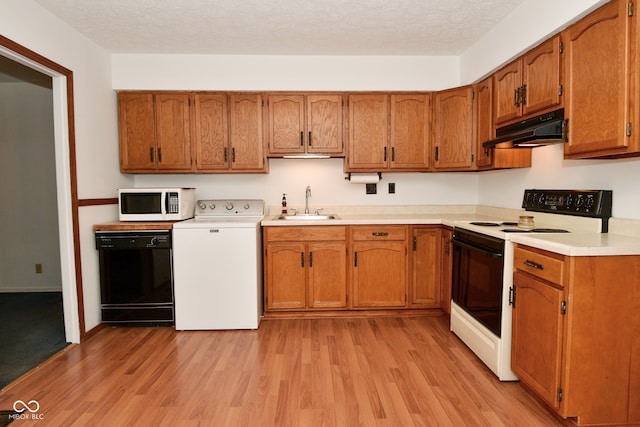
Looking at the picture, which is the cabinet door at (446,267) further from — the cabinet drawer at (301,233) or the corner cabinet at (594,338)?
the corner cabinet at (594,338)

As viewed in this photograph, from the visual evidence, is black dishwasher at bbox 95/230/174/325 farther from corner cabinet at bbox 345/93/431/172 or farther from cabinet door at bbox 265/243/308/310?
corner cabinet at bbox 345/93/431/172

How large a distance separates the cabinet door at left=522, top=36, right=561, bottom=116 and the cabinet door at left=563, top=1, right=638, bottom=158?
0.10 metres

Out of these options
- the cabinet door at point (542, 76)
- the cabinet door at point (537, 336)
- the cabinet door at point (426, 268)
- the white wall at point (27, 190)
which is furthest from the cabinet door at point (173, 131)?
the cabinet door at point (537, 336)

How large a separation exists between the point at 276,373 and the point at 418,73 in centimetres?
299

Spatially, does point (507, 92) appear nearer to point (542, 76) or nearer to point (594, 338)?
point (542, 76)

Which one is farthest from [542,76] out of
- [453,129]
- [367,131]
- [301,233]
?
[301,233]

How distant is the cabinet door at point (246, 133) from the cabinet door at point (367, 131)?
886 millimetres

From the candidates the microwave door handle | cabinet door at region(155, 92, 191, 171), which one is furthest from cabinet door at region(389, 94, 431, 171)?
the microwave door handle

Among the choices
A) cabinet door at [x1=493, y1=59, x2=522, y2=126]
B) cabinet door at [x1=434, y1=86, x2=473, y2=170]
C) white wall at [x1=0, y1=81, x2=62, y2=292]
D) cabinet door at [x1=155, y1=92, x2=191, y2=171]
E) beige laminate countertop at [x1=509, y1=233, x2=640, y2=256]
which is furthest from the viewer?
white wall at [x1=0, y1=81, x2=62, y2=292]

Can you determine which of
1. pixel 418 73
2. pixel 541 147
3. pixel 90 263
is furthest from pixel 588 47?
pixel 90 263

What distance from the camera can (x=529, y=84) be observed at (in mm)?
2447

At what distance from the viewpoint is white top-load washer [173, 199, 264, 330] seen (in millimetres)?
3012

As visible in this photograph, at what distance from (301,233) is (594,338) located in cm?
220

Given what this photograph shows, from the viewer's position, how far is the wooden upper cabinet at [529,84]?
219 cm
